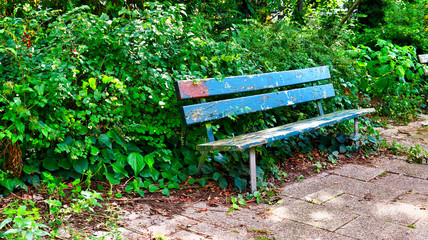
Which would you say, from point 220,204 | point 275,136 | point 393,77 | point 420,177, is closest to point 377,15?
point 393,77

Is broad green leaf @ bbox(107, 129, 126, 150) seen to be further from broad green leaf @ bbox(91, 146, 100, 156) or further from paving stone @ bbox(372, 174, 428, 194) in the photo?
paving stone @ bbox(372, 174, 428, 194)

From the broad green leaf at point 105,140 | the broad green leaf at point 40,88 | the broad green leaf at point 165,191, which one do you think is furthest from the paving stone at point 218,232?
the broad green leaf at point 40,88

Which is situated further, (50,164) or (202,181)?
(202,181)

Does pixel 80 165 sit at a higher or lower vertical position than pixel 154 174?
higher

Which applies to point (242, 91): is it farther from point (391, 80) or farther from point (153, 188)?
point (391, 80)

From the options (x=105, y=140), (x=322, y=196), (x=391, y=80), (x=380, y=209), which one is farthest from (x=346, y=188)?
(x=391, y=80)

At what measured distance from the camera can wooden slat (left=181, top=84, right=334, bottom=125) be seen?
11.5 feet

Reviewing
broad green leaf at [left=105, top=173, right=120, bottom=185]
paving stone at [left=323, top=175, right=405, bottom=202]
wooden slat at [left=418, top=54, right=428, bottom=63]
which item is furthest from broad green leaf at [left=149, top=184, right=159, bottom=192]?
wooden slat at [left=418, top=54, right=428, bottom=63]

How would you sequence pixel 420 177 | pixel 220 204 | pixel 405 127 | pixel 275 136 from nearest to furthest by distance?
pixel 220 204, pixel 275 136, pixel 420 177, pixel 405 127

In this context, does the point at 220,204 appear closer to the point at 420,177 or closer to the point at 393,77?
the point at 420,177

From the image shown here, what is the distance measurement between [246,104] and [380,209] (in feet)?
4.85

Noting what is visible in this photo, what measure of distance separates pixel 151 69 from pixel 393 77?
4.11m

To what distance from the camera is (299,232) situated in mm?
2699

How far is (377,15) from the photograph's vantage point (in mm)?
8859
